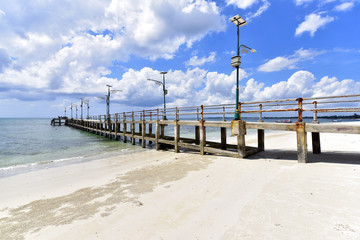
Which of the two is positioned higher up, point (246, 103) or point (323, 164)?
point (246, 103)

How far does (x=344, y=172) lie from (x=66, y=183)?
9995 mm

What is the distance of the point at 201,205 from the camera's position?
4.01 m

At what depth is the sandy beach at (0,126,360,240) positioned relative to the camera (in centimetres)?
304

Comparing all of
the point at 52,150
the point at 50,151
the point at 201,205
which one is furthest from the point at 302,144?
the point at 52,150

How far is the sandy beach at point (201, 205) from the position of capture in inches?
120

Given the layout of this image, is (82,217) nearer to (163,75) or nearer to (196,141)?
(196,141)

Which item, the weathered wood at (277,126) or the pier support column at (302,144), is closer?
the pier support column at (302,144)

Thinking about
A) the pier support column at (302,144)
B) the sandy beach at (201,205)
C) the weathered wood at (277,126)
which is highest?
the weathered wood at (277,126)

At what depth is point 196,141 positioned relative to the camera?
13430 millimetres

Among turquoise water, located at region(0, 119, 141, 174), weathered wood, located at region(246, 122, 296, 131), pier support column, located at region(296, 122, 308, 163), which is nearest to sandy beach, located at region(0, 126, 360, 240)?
pier support column, located at region(296, 122, 308, 163)

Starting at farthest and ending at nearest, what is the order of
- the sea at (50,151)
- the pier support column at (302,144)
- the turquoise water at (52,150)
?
the turquoise water at (52,150)
the sea at (50,151)
the pier support column at (302,144)

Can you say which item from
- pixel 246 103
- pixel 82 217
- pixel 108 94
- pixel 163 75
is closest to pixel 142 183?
pixel 82 217

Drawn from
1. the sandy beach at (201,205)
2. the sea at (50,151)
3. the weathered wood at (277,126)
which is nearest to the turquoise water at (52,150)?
the sea at (50,151)

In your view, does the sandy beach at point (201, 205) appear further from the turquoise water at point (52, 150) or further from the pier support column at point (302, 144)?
the turquoise water at point (52, 150)
